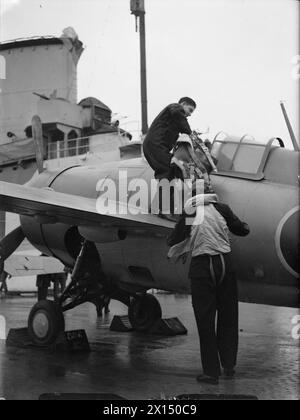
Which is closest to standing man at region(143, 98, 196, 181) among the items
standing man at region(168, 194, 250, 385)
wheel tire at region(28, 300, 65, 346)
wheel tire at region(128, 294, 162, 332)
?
standing man at region(168, 194, 250, 385)

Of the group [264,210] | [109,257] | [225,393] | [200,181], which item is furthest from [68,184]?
[225,393]

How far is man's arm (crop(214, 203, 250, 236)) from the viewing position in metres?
4.84

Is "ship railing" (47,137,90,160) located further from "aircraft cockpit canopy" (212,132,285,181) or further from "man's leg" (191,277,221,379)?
"man's leg" (191,277,221,379)

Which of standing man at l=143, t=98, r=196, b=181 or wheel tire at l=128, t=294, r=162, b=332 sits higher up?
standing man at l=143, t=98, r=196, b=181

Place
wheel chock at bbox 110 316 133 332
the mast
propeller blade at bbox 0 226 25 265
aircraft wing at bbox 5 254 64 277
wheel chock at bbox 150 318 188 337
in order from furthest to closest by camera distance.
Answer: the mast < aircraft wing at bbox 5 254 64 277 < wheel chock at bbox 110 316 133 332 < wheel chock at bbox 150 318 188 337 < propeller blade at bbox 0 226 25 265

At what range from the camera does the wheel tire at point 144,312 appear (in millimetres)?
8609

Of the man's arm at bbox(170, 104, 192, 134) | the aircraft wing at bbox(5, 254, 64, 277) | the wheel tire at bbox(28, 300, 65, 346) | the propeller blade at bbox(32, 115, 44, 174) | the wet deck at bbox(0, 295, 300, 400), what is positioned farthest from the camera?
the aircraft wing at bbox(5, 254, 64, 277)

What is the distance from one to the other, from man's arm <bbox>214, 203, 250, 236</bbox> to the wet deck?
139cm

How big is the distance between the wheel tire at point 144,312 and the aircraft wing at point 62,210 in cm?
297

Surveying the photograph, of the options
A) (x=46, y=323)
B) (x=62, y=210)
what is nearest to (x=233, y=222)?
(x=62, y=210)

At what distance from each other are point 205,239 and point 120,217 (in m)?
1.13

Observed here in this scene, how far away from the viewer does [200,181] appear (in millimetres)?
5184

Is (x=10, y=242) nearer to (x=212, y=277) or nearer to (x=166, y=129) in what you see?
(x=166, y=129)

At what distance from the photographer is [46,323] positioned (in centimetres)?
699
